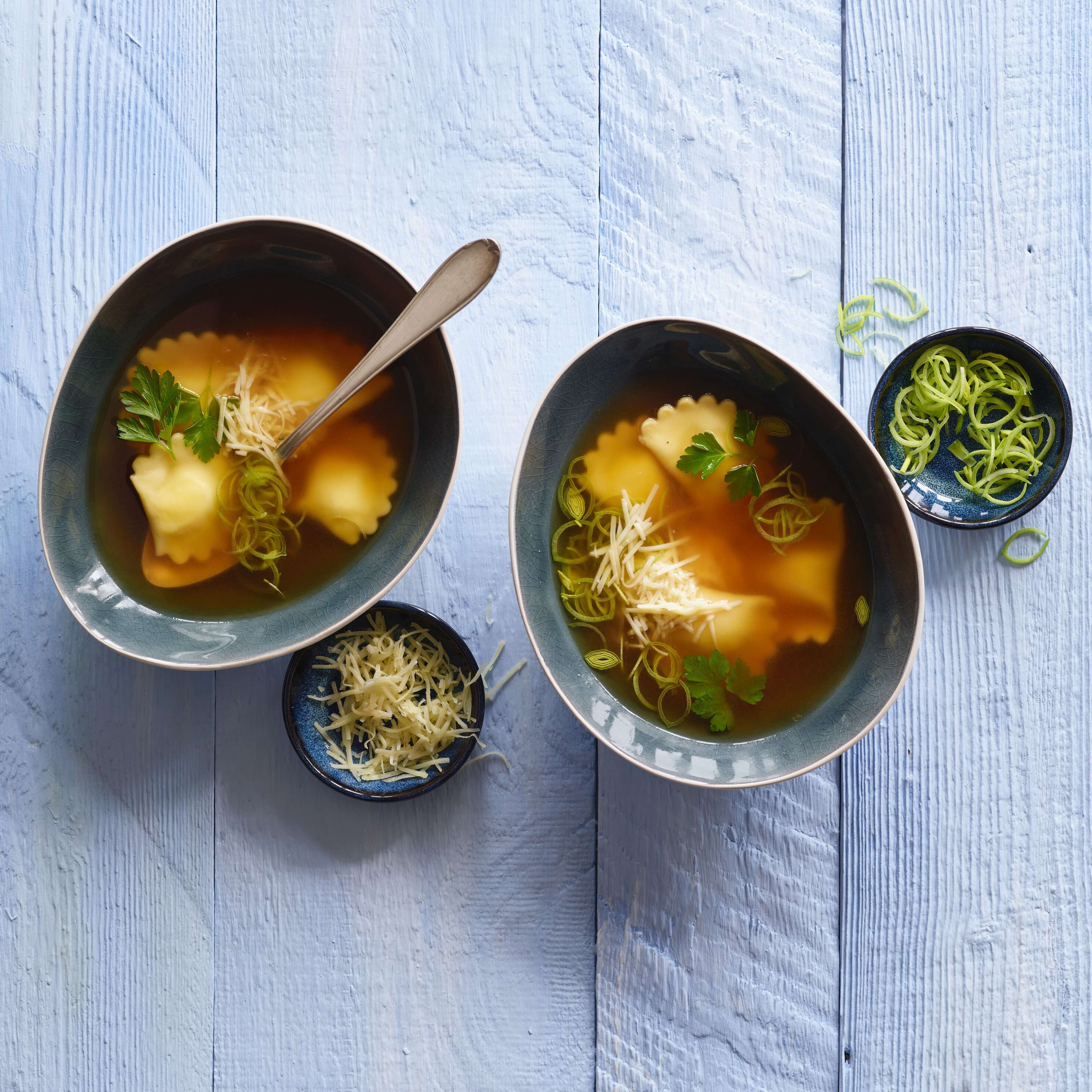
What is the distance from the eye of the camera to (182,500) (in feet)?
4.88

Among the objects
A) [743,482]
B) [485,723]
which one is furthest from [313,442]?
[743,482]

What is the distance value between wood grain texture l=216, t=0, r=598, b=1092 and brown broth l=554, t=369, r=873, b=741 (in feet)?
0.59

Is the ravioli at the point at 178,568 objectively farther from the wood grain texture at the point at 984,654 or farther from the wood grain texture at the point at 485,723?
the wood grain texture at the point at 984,654

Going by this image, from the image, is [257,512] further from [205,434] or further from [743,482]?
[743,482]

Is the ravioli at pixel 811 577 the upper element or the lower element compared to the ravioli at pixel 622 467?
lower

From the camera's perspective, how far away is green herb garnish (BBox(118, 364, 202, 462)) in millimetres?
1463

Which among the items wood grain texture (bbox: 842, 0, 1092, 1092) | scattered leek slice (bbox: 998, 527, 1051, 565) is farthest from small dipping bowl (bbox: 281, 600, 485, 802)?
scattered leek slice (bbox: 998, 527, 1051, 565)

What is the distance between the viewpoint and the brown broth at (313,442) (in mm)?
1505

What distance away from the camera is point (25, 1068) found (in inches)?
65.6

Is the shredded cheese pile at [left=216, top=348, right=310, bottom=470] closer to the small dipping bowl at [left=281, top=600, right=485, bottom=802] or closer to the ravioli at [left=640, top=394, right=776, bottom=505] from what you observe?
the small dipping bowl at [left=281, top=600, right=485, bottom=802]

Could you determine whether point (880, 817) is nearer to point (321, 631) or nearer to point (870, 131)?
point (321, 631)

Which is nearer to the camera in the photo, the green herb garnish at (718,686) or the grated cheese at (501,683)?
the green herb garnish at (718,686)

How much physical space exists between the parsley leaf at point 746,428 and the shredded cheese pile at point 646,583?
0.60ft

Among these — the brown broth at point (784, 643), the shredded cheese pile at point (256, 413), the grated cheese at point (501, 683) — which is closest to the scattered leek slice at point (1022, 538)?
the brown broth at point (784, 643)
